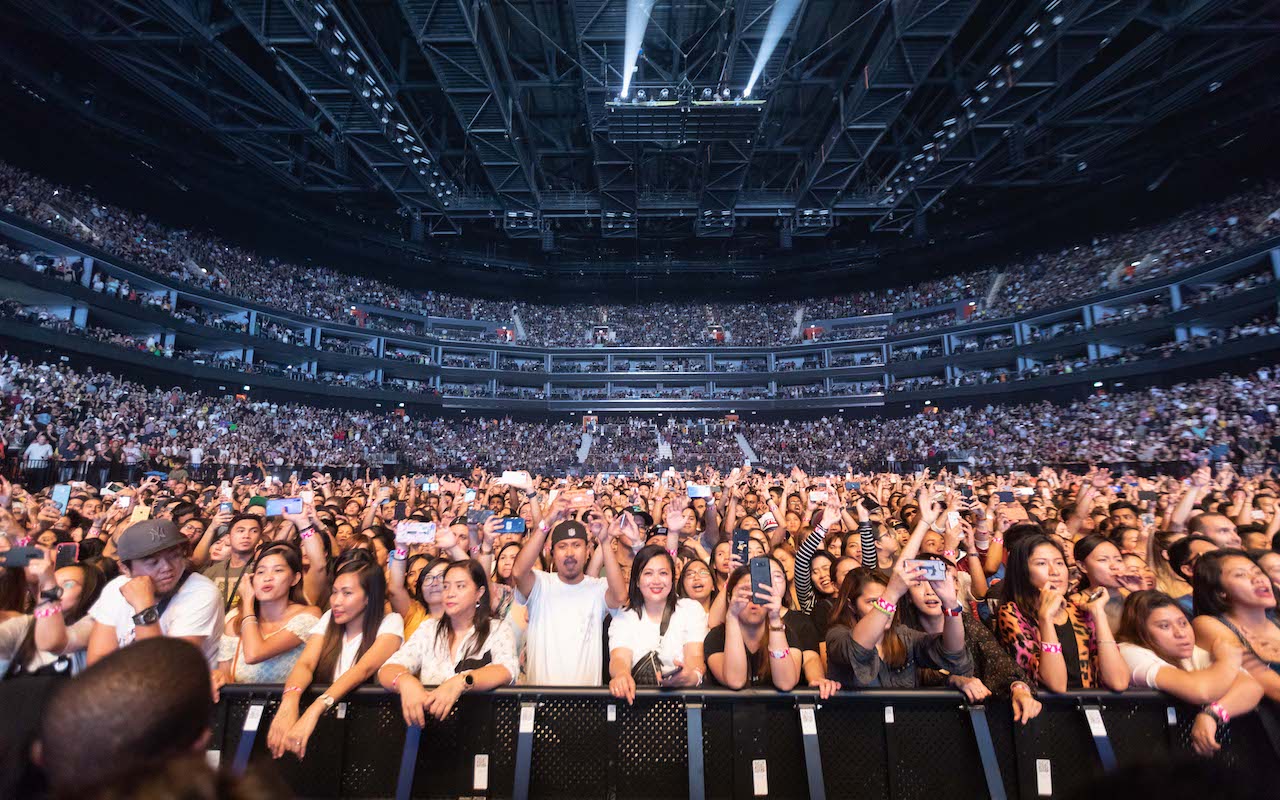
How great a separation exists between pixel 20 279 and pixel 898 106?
1214 inches

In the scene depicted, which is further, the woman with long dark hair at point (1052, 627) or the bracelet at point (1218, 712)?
the woman with long dark hair at point (1052, 627)

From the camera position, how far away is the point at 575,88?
867 inches

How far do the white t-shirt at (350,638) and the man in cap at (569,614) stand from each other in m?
0.86

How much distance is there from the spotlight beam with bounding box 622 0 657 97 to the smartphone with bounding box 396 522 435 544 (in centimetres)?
1548

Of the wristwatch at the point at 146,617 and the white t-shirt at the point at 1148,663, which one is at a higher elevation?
the wristwatch at the point at 146,617

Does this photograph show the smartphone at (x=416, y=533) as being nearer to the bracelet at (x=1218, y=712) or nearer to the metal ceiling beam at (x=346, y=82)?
the bracelet at (x=1218, y=712)

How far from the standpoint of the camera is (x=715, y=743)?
117 inches

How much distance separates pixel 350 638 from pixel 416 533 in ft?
2.42

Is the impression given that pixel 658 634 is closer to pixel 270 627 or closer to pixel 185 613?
pixel 270 627

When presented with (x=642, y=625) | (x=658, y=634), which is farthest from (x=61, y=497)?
(x=658, y=634)

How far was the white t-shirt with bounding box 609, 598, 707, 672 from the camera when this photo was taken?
3.45m

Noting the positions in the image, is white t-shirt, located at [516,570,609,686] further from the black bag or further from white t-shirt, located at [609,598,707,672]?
the black bag

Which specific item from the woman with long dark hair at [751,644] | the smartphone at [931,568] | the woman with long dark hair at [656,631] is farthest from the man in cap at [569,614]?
the smartphone at [931,568]

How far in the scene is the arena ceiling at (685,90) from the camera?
16.3 meters
